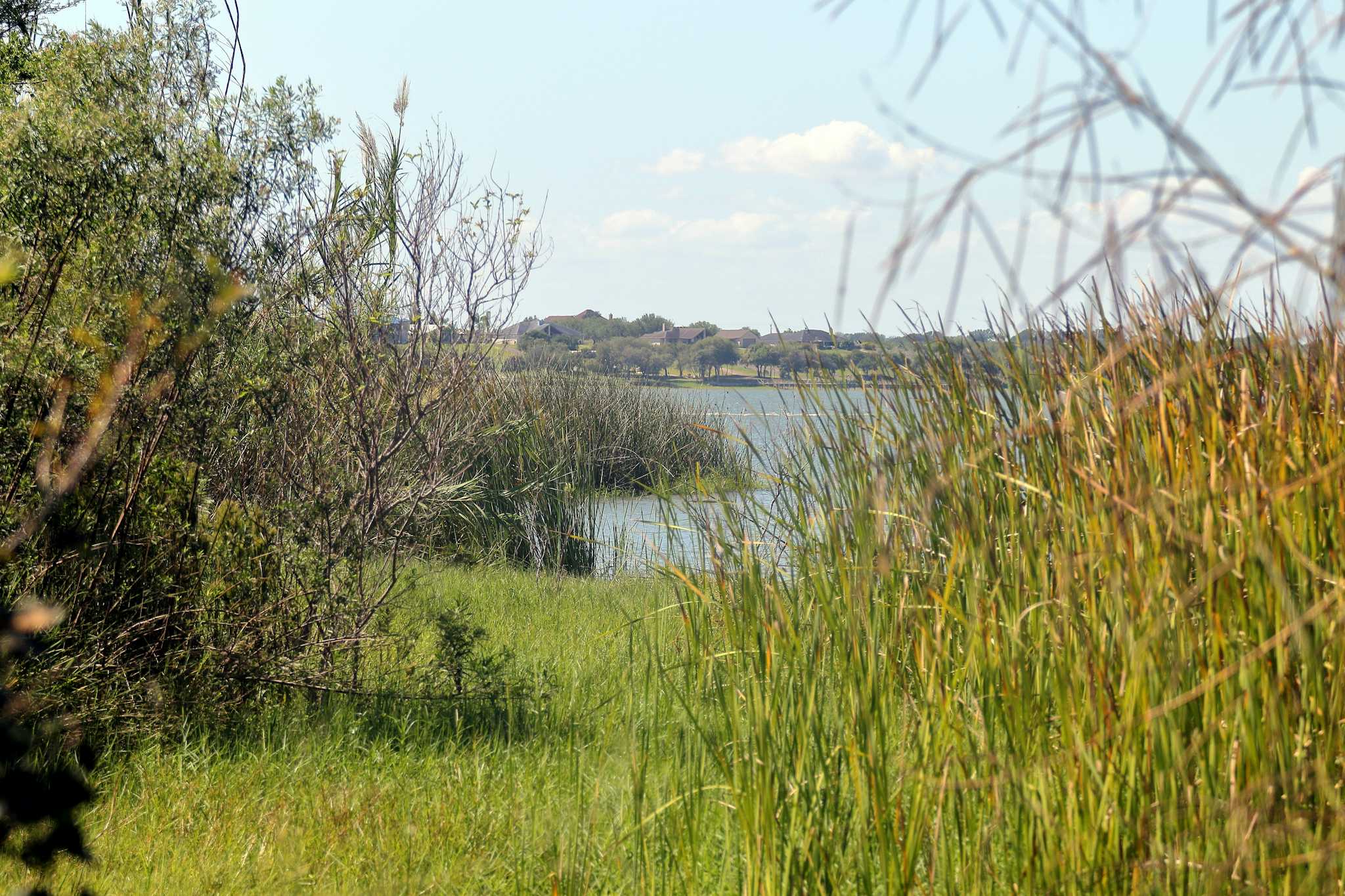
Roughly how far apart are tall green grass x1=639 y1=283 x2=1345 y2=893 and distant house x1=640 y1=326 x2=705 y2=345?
65.0 feet

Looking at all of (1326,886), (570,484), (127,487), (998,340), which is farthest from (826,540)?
(570,484)

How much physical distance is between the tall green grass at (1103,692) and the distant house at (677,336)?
19827 millimetres

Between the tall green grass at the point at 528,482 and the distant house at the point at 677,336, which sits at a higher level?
the distant house at the point at 677,336

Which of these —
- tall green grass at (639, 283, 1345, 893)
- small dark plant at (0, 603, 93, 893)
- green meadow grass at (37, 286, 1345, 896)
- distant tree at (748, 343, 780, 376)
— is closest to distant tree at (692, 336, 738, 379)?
distant tree at (748, 343, 780, 376)

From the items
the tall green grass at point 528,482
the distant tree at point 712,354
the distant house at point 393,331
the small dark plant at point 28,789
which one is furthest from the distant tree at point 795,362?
the distant tree at point 712,354

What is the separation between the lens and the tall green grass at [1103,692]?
1984 millimetres

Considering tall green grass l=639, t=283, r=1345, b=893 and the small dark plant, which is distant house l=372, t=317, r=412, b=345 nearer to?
tall green grass l=639, t=283, r=1345, b=893

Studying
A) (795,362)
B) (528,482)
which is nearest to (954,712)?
(795,362)

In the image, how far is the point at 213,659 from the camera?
434cm

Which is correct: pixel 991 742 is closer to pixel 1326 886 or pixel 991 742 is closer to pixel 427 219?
pixel 1326 886

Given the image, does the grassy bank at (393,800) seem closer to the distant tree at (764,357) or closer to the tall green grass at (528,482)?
the distant tree at (764,357)

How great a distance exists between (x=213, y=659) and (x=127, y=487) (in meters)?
0.76

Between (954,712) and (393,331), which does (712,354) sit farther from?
(954,712)

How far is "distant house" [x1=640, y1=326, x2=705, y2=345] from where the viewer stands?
26.9m
